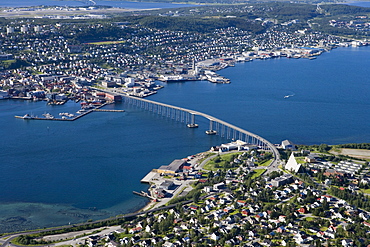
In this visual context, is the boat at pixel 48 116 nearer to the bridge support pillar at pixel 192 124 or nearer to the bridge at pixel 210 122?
the bridge at pixel 210 122

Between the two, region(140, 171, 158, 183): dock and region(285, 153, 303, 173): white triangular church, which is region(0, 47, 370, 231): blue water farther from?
region(285, 153, 303, 173): white triangular church

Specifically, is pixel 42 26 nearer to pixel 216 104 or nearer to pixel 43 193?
pixel 216 104

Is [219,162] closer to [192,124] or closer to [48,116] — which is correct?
[192,124]

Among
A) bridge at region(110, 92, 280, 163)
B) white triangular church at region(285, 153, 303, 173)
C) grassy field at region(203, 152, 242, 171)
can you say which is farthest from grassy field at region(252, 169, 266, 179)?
grassy field at region(203, 152, 242, 171)

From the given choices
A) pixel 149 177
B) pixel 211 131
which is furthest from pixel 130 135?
pixel 149 177

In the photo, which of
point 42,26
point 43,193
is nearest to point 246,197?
point 43,193

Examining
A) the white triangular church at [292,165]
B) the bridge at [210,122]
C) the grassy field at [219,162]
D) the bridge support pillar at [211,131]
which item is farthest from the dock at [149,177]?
the bridge support pillar at [211,131]
